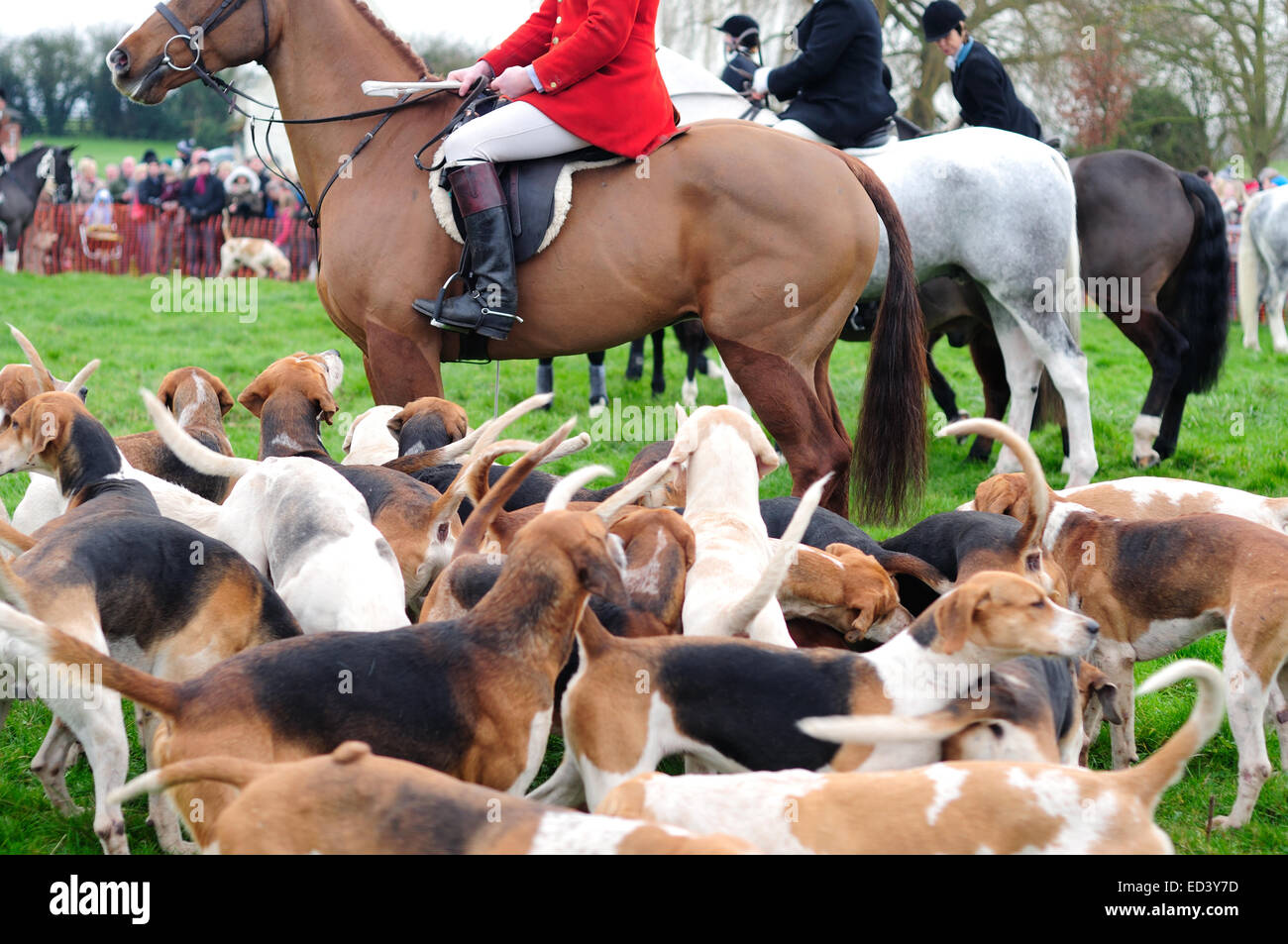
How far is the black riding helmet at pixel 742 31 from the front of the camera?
11.2 m

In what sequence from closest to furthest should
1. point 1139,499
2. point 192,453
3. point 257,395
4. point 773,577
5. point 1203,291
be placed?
point 773,577
point 192,453
point 1139,499
point 257,395
point 1203,291

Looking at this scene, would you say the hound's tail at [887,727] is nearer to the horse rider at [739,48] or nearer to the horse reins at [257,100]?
the horse reins at [257,100]

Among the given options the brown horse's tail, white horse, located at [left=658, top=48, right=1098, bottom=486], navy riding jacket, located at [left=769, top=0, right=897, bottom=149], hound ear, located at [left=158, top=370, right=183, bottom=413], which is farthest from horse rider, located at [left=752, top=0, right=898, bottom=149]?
hound ear, located at [left=158, top=370, right=183, bottom=413]

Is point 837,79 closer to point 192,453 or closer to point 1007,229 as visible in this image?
point 1007,229

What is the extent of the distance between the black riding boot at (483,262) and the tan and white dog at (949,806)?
3310 mm

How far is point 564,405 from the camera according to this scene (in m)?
9.83

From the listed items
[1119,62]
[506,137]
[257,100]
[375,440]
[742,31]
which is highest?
[1119,62]

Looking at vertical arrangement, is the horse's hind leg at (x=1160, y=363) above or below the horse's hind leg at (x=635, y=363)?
above

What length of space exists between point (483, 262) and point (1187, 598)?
3127 millimetres

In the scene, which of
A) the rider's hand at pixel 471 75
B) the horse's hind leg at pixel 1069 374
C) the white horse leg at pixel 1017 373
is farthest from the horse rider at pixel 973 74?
the rider's hand at pixel 471 75

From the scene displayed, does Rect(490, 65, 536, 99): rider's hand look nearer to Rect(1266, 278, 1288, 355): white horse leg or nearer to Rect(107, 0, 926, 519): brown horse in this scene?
Rect(107, 0, 926, 519): brown horse

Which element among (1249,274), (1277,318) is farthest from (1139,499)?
(1249,274)
